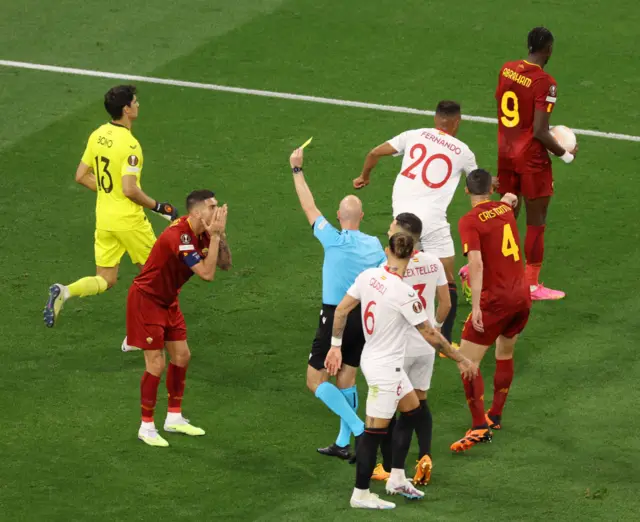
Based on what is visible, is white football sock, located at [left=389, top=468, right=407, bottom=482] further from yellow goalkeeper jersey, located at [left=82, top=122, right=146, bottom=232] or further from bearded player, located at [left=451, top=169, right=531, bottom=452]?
yellow goalkeeper jersey, located at [left=82, top=122, right=146, bottom=232]

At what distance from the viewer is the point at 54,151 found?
730 inches

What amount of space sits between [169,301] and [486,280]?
275 centimetres

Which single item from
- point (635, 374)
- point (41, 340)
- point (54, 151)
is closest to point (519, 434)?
point (635, 374)

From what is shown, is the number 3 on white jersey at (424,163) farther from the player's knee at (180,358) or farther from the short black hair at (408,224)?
the player's knee at (180,358)

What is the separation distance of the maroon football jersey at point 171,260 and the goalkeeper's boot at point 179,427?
104cm

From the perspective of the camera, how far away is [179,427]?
12.7 metres

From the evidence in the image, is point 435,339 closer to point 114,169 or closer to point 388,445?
point 388,445

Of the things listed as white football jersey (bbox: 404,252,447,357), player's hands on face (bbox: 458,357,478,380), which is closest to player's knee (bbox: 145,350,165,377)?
white football jersey (bbox: 404,252,447,357)

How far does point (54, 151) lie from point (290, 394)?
6513mm

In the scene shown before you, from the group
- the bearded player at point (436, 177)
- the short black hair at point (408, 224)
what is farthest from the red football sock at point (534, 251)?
the short black hair at point (408, 224)

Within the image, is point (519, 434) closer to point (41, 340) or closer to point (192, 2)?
point (41, 340)

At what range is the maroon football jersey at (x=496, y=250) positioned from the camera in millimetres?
12258

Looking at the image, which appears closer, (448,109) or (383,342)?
(383,342)

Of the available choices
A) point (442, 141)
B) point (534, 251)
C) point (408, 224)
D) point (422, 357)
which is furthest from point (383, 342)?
point (534, 251)
